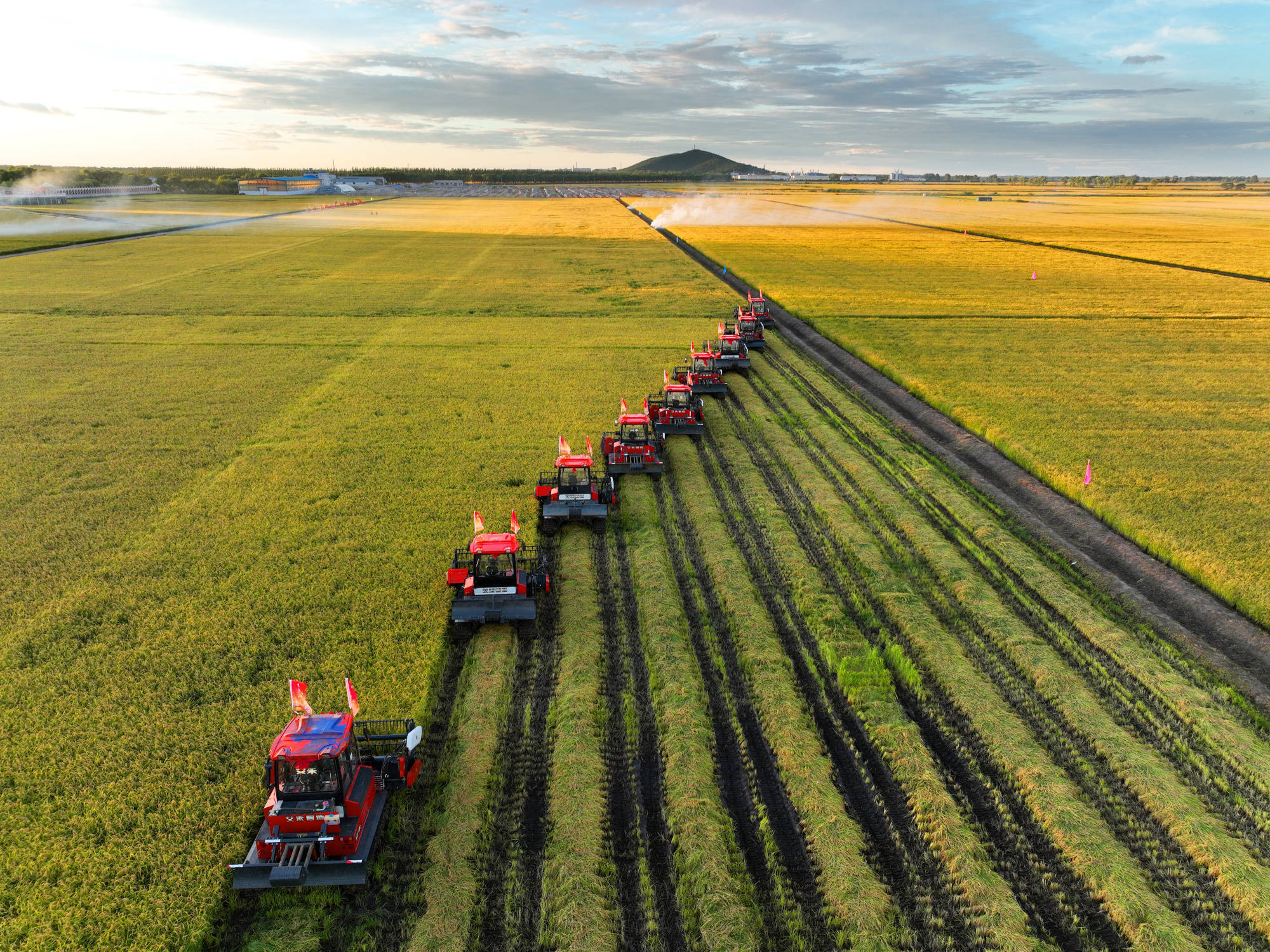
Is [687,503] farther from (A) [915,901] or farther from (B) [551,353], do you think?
(B) [551,353]

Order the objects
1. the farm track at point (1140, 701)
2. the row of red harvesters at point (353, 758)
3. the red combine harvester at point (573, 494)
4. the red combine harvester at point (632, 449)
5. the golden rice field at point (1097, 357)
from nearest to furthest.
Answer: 1. the row of red harvesters at point (353, 758)
2. the farm track at point (1140, 701)
3. the red combine harvester at point (573, 494)
4. the golden rice field at point (1097, 357)
5. the red combine harvester at point (632, 449)

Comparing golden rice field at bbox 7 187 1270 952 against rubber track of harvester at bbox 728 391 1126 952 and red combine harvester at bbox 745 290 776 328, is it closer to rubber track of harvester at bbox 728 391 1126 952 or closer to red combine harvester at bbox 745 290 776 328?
rubber track of harvester at bbox 728 391 1126 952

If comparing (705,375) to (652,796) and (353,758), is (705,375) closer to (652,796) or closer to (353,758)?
(652,796)

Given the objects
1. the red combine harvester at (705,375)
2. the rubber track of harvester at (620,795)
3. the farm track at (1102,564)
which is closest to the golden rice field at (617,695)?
the rubber track of harvester at (620,795)

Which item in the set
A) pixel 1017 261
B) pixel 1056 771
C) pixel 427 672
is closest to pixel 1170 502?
pixel 1056 771

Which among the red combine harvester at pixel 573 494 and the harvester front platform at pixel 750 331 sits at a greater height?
the harvester front platform at pixel 750 331

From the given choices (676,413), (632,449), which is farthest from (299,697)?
(676,413)

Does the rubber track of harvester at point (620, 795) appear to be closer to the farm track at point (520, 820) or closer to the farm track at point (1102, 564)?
the farm track at point (520, 820)

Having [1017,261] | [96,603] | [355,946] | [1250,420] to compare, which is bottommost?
[355,946]
